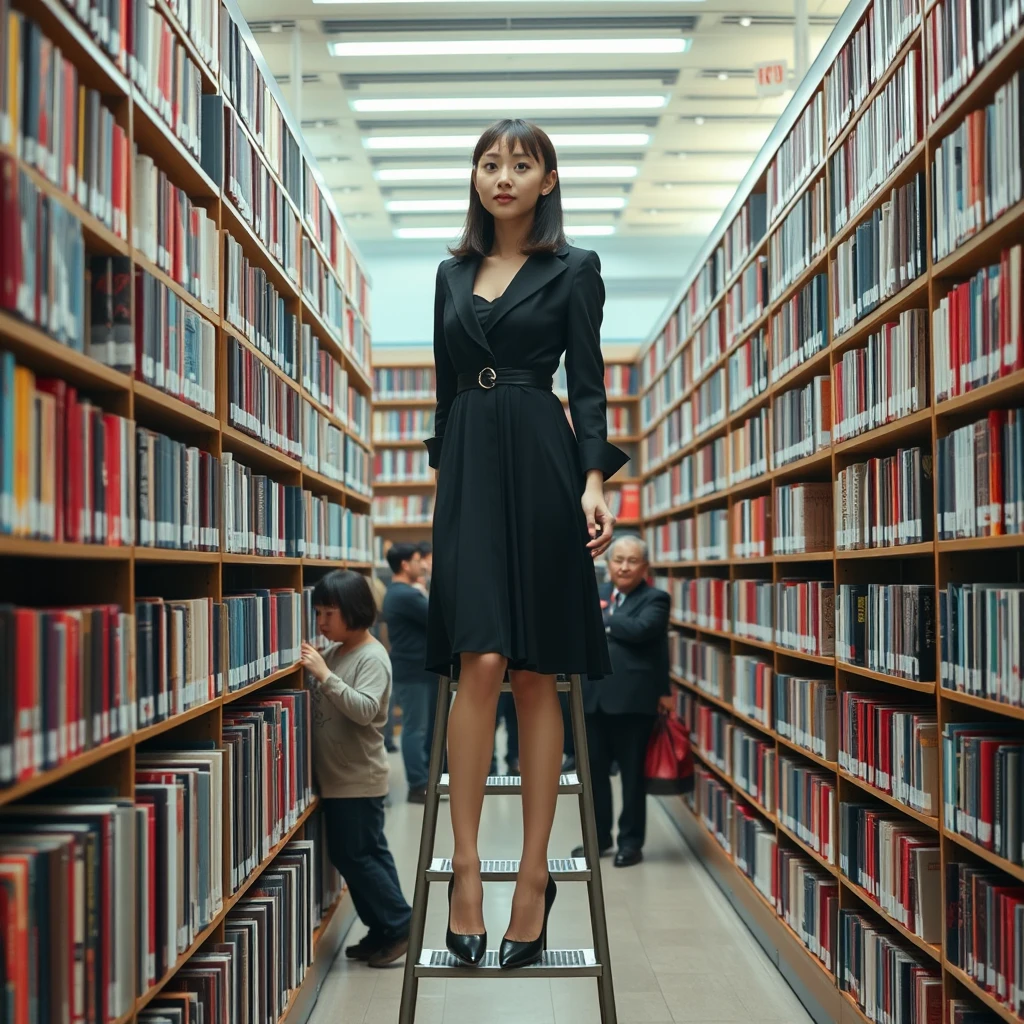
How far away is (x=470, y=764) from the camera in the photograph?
7.00ft

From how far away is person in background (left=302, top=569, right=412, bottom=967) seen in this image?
3410mm

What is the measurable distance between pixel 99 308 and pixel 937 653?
1.72m

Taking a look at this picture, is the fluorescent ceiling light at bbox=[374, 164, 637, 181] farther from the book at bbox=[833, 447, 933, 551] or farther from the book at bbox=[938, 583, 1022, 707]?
the book at bbox=[938, 583, 1022, 707]

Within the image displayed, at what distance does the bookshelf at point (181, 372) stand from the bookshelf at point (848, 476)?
55.7 inches

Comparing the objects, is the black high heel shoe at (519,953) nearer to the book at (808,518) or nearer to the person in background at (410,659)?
the book at (808,518)

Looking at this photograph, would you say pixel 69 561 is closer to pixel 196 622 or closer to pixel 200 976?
pixel 196 622

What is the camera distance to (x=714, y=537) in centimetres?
510

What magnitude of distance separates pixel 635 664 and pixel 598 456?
2.77 meters

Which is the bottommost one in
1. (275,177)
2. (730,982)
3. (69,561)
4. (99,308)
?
(730,982)

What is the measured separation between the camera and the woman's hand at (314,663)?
10.8 ft

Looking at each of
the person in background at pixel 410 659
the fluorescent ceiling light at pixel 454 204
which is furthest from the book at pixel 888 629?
the fluorescent ceiling light at pixel 454 204

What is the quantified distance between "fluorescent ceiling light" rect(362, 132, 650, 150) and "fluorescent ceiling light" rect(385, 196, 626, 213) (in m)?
1.05

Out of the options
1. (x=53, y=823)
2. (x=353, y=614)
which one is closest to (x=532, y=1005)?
(x=353, y=614)

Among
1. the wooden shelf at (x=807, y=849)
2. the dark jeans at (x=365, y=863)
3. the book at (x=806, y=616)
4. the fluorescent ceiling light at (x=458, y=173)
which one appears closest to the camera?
the wooden shelf at (x=807, y=849)
